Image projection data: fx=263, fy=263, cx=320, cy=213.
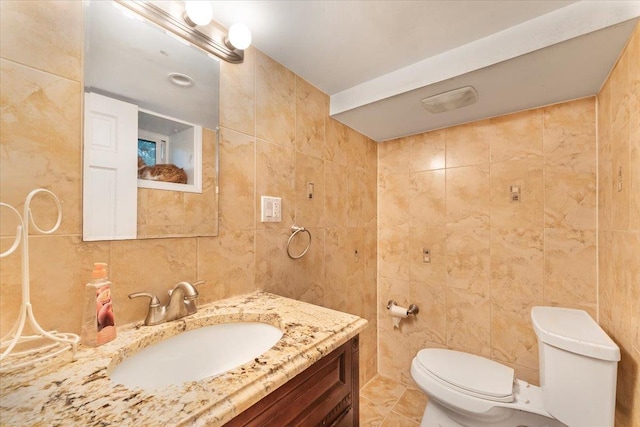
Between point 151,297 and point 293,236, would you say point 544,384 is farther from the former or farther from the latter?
point 151,297

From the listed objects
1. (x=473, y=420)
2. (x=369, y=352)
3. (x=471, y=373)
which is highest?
(x=471, y=373)

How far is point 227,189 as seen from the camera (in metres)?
1.12

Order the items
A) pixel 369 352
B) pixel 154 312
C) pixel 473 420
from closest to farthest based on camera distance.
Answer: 1. pixel 154 312
2. pixel 473 420
3. pixel 369 352

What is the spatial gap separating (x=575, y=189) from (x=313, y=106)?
1.55m

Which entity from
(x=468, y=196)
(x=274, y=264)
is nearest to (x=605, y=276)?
(x=468, y=196)

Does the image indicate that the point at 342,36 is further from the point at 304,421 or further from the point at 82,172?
the point at 304,421

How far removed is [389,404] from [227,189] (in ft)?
5.96

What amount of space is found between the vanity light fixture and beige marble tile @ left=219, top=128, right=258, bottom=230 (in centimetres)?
101

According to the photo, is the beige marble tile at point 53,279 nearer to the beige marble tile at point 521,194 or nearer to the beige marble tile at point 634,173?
the beige marble tile at point 634,173

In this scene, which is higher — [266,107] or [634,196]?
[266,107]

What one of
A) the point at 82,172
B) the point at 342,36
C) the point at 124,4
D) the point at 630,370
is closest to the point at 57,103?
the point at 82,172

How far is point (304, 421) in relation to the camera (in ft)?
2.23

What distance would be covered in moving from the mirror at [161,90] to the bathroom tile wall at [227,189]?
4 cm

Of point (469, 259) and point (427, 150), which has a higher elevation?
point (427, 150)
